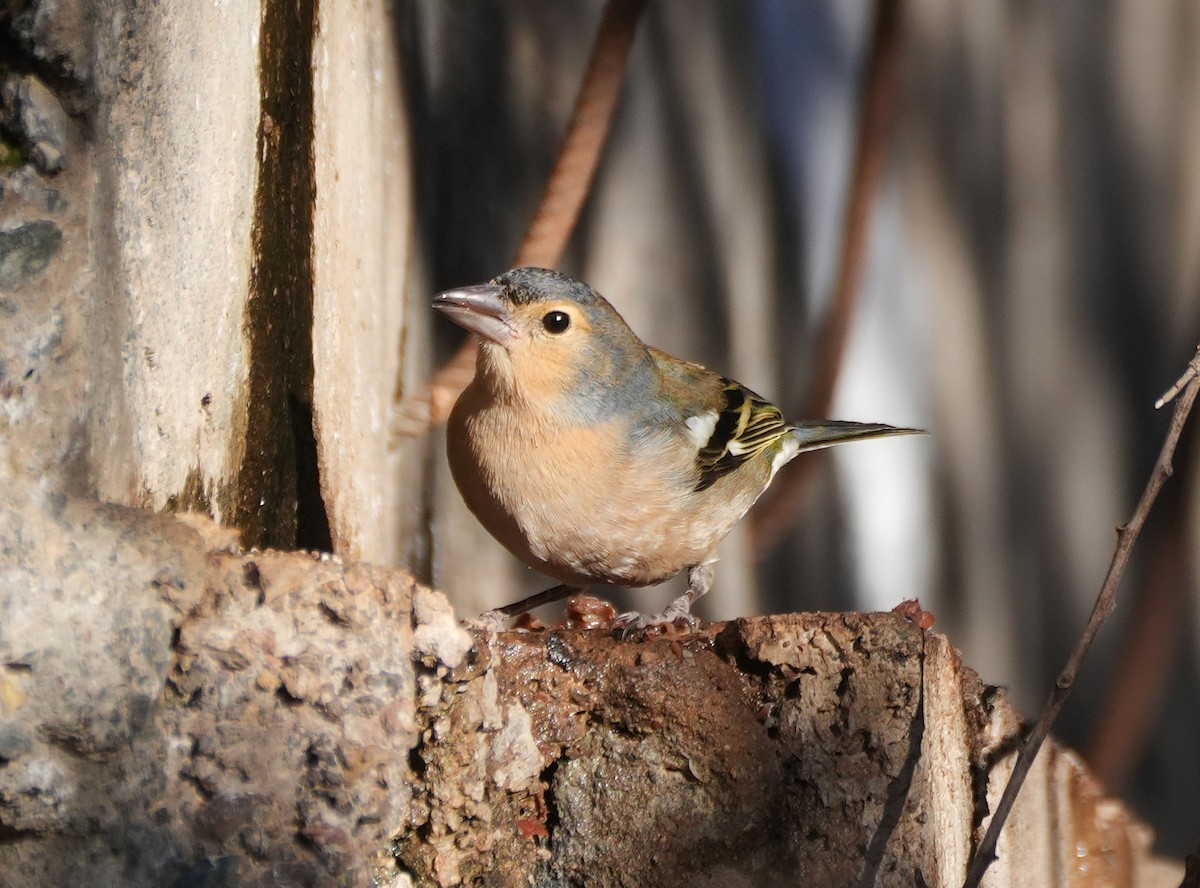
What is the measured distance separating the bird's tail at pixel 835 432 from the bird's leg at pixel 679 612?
0.66 meters

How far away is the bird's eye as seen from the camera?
3.73 m

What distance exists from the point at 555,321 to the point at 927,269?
1665 millimetres

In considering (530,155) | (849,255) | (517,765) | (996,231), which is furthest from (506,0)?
(517,765)

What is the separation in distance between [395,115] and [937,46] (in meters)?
1.97

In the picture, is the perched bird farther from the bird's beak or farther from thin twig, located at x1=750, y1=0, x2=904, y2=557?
thin twig, located at x1=750, y1=0, x2=904, y2=557

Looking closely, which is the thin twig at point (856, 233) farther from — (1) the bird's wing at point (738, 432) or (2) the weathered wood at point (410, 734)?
(2) the weathered wood at point (410, 734)

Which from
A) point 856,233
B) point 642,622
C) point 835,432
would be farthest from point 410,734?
point 856,233

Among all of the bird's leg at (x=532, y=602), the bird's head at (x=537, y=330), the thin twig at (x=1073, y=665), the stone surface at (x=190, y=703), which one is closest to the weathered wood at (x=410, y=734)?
the stone surface at (x=190, y=703)

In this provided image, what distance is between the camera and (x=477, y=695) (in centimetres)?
241

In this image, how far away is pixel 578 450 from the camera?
355 cm

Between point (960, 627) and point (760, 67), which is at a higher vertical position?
point (760, 67)

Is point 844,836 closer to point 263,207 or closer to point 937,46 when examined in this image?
point 263,207

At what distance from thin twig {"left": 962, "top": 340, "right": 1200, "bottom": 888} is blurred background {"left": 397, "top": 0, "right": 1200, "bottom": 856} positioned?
1.72m

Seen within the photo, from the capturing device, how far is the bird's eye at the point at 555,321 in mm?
3730
